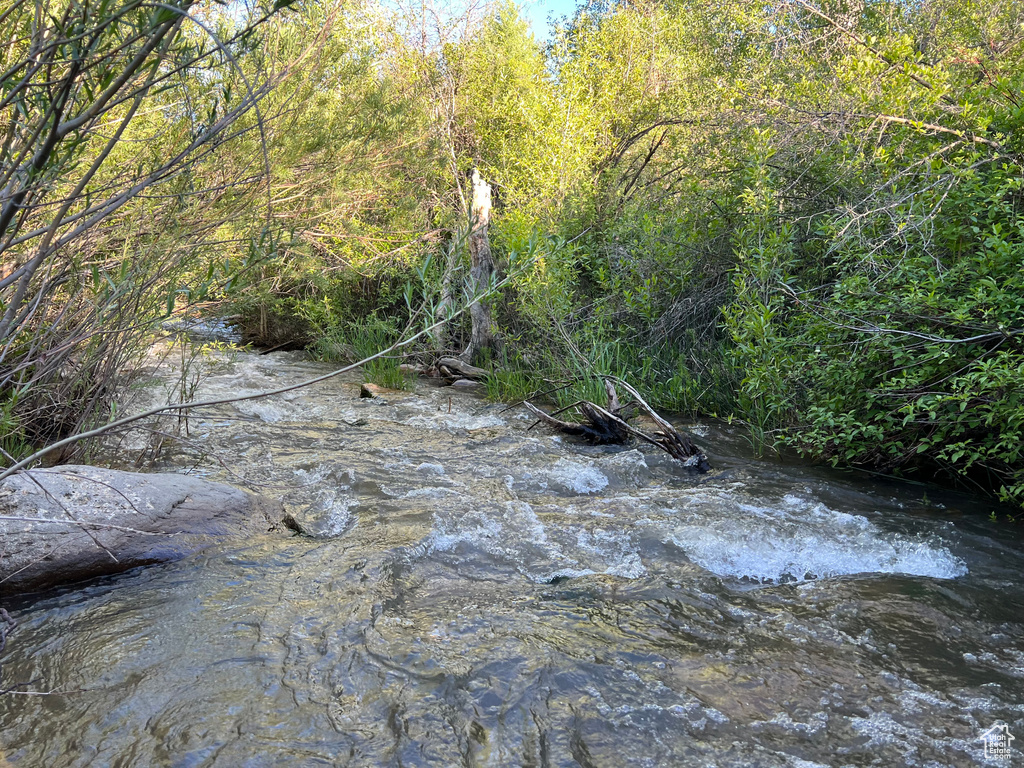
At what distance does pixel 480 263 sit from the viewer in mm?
11117

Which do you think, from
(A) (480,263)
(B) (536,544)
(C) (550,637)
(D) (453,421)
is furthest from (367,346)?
(C) (550,637)

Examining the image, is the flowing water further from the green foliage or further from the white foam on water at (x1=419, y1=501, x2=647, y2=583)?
the green foliage

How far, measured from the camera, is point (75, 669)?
2.81m

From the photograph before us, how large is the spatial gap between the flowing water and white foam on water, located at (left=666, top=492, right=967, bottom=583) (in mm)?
18

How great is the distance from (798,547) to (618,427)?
9.31 ft

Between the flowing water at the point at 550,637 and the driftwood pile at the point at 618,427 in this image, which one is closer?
Answer: the flowing water at the point at 550,637

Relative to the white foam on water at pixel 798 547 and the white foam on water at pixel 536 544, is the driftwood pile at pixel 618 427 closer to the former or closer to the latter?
the white foam on water at pixel 798 547

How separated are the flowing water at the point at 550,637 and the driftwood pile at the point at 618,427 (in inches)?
33.0

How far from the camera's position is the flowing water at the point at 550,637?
2.46m

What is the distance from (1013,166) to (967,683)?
336 cm

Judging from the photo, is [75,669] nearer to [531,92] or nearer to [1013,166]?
[1013,166]

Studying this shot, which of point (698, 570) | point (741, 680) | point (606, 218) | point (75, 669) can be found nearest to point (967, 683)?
point (741, 680)

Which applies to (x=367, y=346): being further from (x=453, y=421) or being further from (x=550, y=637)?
(x=550, y=637)

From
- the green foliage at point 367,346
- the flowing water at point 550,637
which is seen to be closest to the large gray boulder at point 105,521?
the flowing water at point 550,637
